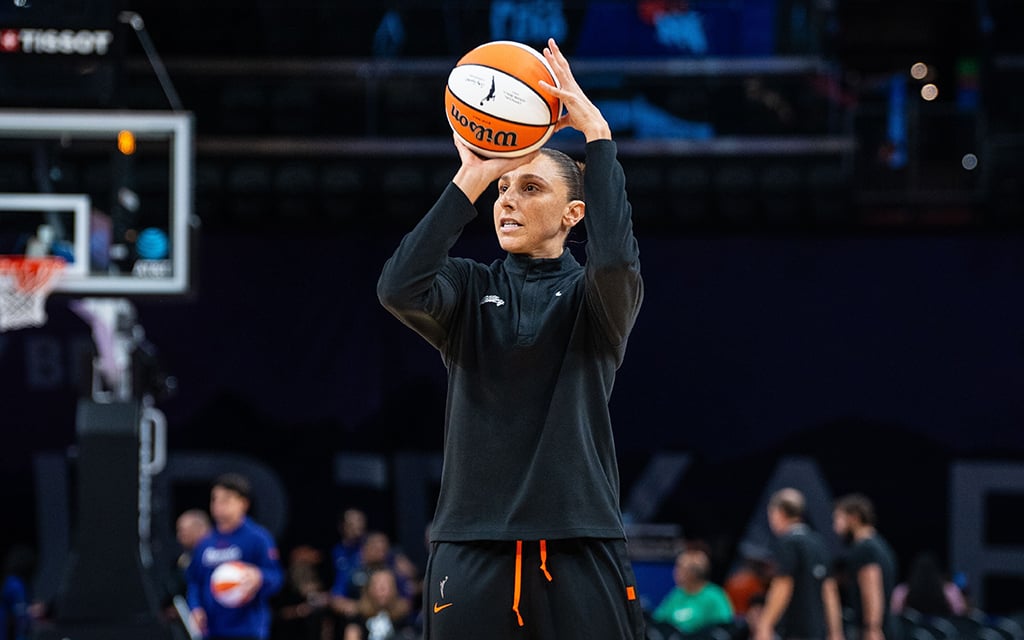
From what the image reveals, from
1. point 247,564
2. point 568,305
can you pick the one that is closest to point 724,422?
point 247,564

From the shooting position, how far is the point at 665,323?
1452 cm

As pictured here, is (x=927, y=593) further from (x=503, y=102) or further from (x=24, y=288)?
(x=503, y=102)

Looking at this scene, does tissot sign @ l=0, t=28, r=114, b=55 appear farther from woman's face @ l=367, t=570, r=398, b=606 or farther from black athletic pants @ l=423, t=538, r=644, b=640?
black athletic pants @ l=423, t=538, r=644, b=640

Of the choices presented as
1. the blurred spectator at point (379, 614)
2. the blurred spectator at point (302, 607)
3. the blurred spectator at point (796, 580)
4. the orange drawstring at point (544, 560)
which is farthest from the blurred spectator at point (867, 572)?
the orange drawstring at point (544, 560)

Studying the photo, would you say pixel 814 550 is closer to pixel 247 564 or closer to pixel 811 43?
pixel 247 564

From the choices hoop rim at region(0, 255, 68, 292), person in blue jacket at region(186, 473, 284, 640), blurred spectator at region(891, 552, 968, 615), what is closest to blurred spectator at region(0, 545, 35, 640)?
person in blue jacket at region(186, 473, 284, 640)

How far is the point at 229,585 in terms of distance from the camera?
903cm

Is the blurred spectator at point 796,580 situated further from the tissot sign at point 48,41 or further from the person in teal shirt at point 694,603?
the tissot sign at point 48,41

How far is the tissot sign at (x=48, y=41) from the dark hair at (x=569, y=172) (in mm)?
5604

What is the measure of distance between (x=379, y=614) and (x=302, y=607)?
247cm

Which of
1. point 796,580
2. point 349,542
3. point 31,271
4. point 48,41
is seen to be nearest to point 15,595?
point 349,542

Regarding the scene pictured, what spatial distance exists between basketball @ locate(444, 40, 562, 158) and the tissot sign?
5.43m

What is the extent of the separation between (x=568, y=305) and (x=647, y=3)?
12.2 meters

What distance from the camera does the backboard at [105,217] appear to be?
8508 millimetres
